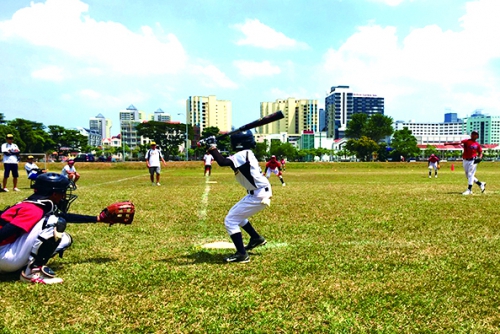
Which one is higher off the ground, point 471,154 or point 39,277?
point 471,154

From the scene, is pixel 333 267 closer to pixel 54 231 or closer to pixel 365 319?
pixel 365 319

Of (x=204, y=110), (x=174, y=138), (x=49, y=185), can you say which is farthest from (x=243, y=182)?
(x=204, y=110)

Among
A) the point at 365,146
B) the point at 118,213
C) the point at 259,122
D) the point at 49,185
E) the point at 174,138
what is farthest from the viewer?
the point at 174,138

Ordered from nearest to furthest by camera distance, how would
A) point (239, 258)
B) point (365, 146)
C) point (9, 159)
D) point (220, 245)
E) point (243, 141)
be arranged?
1. point (239, 258)
2. point (243, 141)
3. point (220, 245)
4. point (9, 159)
5. point (365, 146)

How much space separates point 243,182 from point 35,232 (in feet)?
9.50

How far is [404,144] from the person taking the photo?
3964 inches

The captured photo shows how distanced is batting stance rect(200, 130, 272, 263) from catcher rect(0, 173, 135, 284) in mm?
2206

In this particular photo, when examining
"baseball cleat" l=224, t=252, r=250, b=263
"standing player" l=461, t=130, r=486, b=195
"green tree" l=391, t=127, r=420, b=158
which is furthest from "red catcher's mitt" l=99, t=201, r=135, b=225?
"green tree" l=391, t=127, r=420, b=158

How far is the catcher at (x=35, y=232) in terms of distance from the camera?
4.68 m

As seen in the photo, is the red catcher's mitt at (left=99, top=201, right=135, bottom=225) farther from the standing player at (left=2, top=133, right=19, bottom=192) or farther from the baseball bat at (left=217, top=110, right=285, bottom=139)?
the standing player at (left=2, top=133, right=19, bottom=192)

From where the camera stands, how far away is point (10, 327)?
11.8 feet

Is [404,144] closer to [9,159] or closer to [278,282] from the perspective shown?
[9,159]

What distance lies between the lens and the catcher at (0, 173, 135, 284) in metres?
4.68

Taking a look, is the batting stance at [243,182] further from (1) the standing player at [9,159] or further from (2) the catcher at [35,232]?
(1) the standing player at [9,159]
